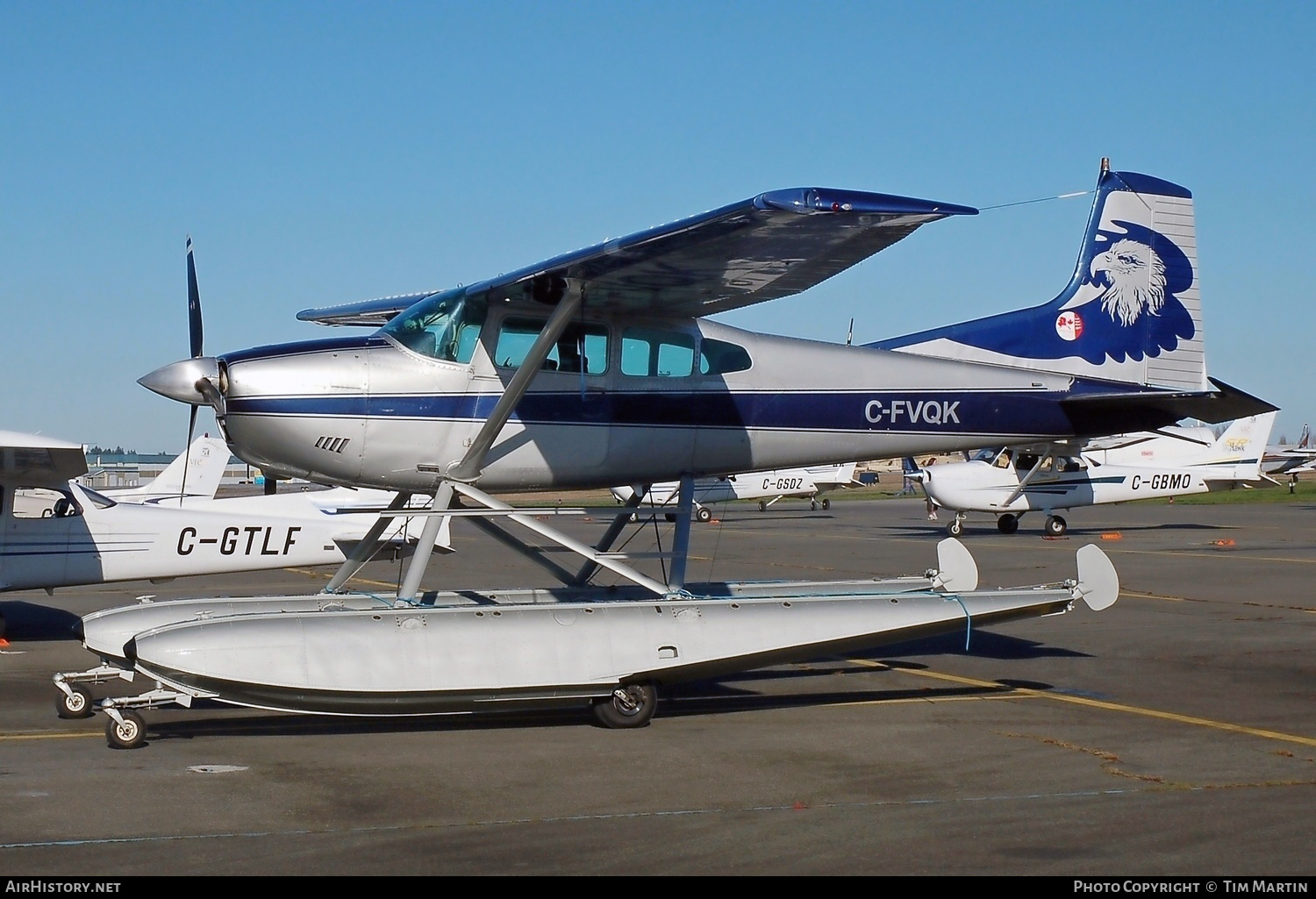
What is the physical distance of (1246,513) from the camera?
42.3m

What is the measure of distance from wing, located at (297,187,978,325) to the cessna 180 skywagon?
24 mm

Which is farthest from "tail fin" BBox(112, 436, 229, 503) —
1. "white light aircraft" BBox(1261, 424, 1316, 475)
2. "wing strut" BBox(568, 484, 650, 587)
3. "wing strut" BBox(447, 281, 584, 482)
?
"white light aircraft" BBox(1261, 424, 1316, 475)

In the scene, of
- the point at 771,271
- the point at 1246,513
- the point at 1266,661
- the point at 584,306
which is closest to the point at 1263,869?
the point at 771,271

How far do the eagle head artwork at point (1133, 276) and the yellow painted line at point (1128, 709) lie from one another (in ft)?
12.8

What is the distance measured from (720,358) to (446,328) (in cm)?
222

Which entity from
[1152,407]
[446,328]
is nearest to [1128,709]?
[1152,407]

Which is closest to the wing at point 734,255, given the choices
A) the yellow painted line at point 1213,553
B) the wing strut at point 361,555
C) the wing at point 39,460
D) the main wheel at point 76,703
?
the wing strut at point 361,555

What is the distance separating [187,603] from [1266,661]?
9144mm

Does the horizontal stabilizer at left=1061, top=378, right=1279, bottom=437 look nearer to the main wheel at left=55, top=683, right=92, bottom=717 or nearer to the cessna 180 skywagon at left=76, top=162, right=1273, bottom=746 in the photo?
the cessna 180 skywagon at left=76, top=162, right=1273, bottom=746

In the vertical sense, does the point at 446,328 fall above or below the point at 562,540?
above

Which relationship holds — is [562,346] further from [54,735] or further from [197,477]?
[197,477]

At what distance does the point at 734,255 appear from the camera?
28.3ft

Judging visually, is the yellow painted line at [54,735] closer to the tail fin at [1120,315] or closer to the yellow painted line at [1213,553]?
the tail fin at [1120,315]

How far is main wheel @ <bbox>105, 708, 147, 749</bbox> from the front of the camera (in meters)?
7.66
